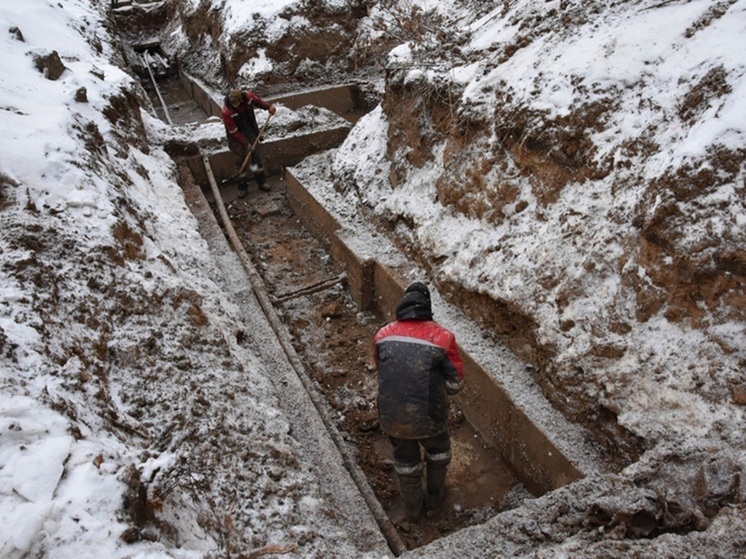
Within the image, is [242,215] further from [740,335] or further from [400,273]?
[740,335]

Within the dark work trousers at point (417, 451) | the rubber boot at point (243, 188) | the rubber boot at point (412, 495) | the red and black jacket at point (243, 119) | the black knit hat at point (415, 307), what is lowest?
the rubber boot at point (412, 495)

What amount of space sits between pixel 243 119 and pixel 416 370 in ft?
20.3

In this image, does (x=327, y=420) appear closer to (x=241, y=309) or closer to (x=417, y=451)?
(x=417, y=451)

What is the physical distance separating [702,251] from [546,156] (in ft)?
5.20

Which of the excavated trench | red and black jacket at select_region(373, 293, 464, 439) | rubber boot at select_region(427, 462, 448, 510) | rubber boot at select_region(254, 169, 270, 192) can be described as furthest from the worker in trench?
rubber boot at select_region(254, 169, 270, 192)

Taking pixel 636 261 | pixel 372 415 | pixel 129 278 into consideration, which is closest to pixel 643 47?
pixel 636 261

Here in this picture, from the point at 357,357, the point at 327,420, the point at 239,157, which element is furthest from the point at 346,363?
the point at 239,157

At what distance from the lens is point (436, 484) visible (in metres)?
3.79

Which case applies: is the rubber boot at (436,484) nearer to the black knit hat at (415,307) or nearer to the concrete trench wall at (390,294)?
the concrete trench wall at (390,294)

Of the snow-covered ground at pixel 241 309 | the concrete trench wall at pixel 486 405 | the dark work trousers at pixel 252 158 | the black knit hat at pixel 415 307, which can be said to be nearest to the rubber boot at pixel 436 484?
the concrete trench wall at pixel 486 405

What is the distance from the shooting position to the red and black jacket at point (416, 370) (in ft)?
10.8

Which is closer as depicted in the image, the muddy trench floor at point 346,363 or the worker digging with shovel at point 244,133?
the muddy trench floor at point 346,363

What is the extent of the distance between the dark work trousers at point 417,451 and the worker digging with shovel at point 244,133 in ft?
19.5

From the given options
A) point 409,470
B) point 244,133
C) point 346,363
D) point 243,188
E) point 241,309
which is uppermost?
point 244,133
